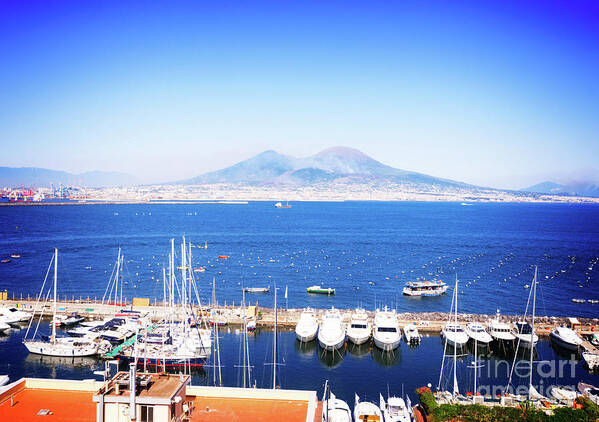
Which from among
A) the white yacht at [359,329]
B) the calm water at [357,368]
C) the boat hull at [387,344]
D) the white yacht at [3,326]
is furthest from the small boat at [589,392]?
the white yacht at [3,326]

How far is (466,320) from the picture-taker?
37938mm

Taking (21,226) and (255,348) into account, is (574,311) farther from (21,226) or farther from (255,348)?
(21,226)

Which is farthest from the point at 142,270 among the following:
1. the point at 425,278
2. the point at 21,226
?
the point at 21,226

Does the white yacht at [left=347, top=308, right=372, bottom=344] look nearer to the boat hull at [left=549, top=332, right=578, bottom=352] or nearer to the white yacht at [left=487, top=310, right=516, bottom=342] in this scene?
the white yacht at [left=487, top=310, right=516, bottom=342]

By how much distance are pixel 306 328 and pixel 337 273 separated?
28615 millimetres

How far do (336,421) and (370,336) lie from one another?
14.2 meters

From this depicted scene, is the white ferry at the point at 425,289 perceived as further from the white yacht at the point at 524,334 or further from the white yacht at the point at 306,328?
the white yacht at the point at 306,328

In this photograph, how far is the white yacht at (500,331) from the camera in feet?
109

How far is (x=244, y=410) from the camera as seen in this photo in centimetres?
1398

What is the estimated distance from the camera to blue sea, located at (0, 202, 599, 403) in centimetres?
2930

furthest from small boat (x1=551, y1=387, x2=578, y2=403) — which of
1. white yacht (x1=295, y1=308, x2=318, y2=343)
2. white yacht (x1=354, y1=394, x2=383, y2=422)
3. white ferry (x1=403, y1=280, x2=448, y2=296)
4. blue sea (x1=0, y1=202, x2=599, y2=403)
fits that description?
white ferry (x1=403, y1=280, x2=448, y2=296)

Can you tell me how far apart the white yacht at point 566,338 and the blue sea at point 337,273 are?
76cm

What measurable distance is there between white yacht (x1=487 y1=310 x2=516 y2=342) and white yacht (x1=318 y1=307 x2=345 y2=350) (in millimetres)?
11016

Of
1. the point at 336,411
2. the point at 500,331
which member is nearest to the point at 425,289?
the point at 500,331
